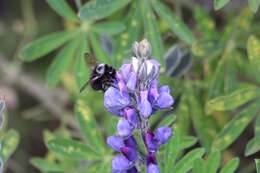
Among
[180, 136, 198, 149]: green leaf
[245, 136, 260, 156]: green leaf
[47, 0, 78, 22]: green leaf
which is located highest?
[47, 0, 78, 22]: green leaf

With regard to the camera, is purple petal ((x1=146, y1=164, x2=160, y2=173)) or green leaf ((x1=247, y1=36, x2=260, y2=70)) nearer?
purple petal ((x1=146, y1=164, x2=160, y2=173))

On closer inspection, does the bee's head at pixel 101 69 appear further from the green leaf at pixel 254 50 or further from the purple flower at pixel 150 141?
the green leaf at pixel 254 50

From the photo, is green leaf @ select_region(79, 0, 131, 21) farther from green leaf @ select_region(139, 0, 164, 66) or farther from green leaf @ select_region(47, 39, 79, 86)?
green leaf @ select_region(47, 39, 79, 86)

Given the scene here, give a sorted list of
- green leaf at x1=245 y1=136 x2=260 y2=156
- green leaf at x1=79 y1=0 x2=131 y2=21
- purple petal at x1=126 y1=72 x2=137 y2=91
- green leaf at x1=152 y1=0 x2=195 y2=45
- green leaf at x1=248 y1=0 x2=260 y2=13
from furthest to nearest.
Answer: green leaf at x1=152 y1=0 x2=195 y2=45 → green leaf at x1=79 y1=0 x2=131 y2=21 → green leaf at x1=245 y1=136 x2=260 y2=156 → green leaf at x1=248 y1=0 x2=260 y2=13 → purple petal at x1=126 y1=72 x2=137 y2=91

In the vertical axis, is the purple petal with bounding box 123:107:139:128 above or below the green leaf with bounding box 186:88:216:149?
below

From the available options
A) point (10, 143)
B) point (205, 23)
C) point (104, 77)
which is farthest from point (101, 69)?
point (205, 23)

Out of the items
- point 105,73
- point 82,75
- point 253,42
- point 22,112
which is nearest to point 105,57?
point 82,75

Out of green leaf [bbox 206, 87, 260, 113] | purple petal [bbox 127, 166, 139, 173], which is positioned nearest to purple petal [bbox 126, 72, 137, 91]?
purple petal [bbox 127, 166, 139, 173]

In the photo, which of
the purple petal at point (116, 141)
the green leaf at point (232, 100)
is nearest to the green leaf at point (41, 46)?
the green leaf at point (232, 100)

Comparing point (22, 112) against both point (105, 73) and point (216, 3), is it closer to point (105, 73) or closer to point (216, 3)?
point (216, 3)
